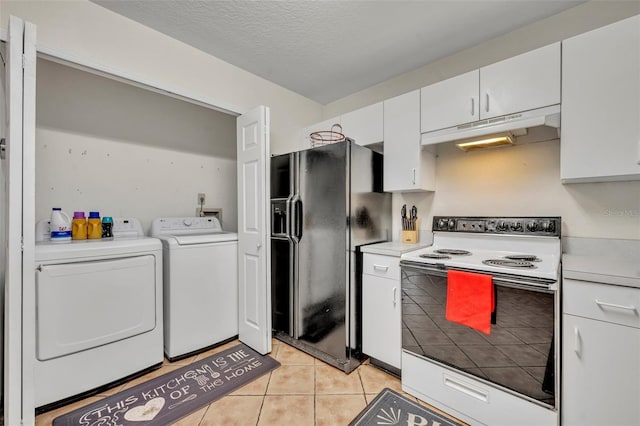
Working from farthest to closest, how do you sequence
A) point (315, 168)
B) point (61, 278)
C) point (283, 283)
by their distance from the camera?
1. point (283, 283)
2. point (315, 168)
3. point (61, 278)

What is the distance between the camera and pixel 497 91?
1.81 m

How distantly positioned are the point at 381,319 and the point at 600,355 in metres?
1.12

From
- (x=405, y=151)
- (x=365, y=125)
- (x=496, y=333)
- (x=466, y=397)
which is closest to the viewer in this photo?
(x=496, y=333)

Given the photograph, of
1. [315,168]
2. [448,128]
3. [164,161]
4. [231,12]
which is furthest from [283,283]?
[231,12]

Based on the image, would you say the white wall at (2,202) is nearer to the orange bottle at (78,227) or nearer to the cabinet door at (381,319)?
the orange bottle at (78,227)

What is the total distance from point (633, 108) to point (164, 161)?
334 centimetres

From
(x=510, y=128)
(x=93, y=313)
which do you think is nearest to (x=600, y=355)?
(x=510, y=128)

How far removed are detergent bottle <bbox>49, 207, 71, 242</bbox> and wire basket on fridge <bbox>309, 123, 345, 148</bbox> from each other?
7.00ft

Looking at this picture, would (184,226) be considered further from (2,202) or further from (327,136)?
(327,136)

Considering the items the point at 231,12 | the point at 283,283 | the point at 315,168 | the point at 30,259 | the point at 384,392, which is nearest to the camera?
the point at 30,259

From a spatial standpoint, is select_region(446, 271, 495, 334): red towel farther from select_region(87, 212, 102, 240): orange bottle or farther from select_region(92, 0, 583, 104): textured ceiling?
select_region(87, 212, 102, 240): orange bottle

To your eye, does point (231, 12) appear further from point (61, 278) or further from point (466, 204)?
point (466, 204)

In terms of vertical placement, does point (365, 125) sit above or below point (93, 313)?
above

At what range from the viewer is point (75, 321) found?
1709 millimetres
